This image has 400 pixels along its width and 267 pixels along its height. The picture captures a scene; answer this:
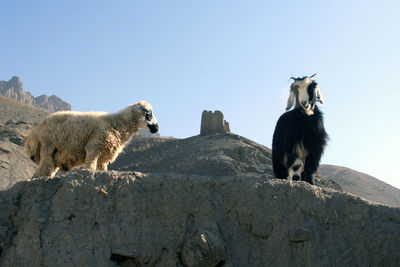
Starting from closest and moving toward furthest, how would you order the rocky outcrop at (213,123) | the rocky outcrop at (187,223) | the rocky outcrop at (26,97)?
1. the rocky outcrop at (187,223)
2. the rocky outcrop at (213,123)
3. the rocky outcrop at (26,97)

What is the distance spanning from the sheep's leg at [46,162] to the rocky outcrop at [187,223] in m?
1.72

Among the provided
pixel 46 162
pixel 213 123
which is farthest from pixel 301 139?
pixel 213 123

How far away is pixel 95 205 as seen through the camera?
640cm

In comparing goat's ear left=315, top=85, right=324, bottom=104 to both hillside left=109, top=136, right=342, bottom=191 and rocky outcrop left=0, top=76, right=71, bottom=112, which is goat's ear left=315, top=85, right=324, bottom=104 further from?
rocky outcrop left=0, top=76, right=71, bottom=112

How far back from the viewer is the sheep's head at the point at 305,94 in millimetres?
8891

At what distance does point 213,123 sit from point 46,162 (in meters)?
28.1

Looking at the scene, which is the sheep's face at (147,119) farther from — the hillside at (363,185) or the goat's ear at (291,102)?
the hillside at (363,185)

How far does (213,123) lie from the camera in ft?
118

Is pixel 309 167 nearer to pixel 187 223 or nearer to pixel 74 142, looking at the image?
pixel 187 223

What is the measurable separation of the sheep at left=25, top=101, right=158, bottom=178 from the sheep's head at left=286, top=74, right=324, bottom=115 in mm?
3342

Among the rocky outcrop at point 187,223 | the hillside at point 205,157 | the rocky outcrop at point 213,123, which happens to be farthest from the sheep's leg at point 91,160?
the rocky outcrop at point 213,123

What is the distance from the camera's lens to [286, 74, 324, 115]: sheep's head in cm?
889

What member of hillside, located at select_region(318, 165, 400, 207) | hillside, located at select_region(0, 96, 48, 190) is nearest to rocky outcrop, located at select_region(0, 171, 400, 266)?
hillside, located at select_region(0, 96, 48, 190)

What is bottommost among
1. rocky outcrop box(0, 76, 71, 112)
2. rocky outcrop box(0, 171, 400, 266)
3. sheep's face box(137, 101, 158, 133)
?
rocky outcrop box(0, 171, 400, 266)
